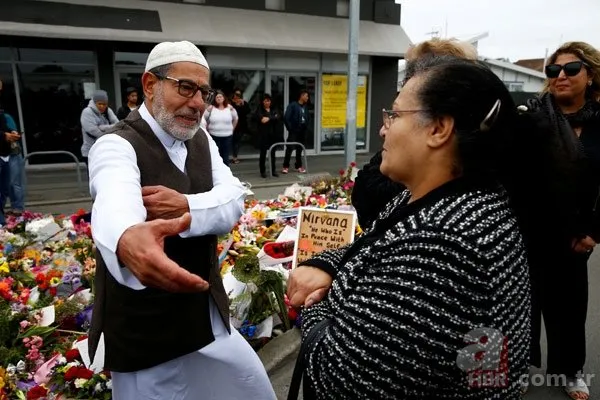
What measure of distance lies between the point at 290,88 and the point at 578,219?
36.4 ft

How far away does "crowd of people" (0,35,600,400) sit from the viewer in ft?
3.22

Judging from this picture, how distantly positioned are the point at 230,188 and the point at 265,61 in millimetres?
11248

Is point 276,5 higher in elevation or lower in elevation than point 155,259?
higher

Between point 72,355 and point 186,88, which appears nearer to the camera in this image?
point 186,88

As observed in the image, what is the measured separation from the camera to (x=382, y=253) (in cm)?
107

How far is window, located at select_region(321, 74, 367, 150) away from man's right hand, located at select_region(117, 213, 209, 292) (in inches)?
499

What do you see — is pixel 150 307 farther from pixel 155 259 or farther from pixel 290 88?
pixel 290 88

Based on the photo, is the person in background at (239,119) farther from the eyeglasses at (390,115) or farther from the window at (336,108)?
the eyeglasses at (390,115)

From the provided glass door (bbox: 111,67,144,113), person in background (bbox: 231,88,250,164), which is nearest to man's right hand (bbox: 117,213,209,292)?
person in background (bbox: 231,88,250,164)

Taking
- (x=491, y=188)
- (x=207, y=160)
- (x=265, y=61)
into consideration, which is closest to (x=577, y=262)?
(x=491, y=188)

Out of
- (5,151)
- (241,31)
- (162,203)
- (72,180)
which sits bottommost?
(72,180)

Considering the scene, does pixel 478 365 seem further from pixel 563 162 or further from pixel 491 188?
pixel 563 162

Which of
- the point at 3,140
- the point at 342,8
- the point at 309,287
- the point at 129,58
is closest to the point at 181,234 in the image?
the point at 309,287

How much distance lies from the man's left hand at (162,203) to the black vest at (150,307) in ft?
0.62
